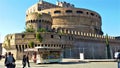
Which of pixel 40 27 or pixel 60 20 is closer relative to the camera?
pixel 40 27

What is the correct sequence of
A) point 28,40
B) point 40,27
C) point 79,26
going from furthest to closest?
point 79,26 → point 40,27 → point 28,40

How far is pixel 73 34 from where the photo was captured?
53.2m

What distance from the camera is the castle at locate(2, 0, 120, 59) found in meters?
46.3

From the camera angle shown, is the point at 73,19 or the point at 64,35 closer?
the point at 64,35

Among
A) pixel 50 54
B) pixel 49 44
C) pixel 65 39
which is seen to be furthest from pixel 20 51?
pixel 50 54

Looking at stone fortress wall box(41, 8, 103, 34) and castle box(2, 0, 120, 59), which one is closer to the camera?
castle box(2, 0, 120, 59)

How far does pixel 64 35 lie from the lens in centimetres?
4900

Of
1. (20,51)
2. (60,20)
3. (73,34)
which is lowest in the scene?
(20,51)

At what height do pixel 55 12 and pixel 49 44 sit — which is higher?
pixel 55 12

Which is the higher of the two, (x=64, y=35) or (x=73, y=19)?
(x=73, y=19)

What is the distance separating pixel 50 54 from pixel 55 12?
3952 cm

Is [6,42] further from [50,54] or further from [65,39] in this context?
[50,54]

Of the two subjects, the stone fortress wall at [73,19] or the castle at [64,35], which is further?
the stone fortress wall at [73,19]

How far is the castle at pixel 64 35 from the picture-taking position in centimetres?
4631
